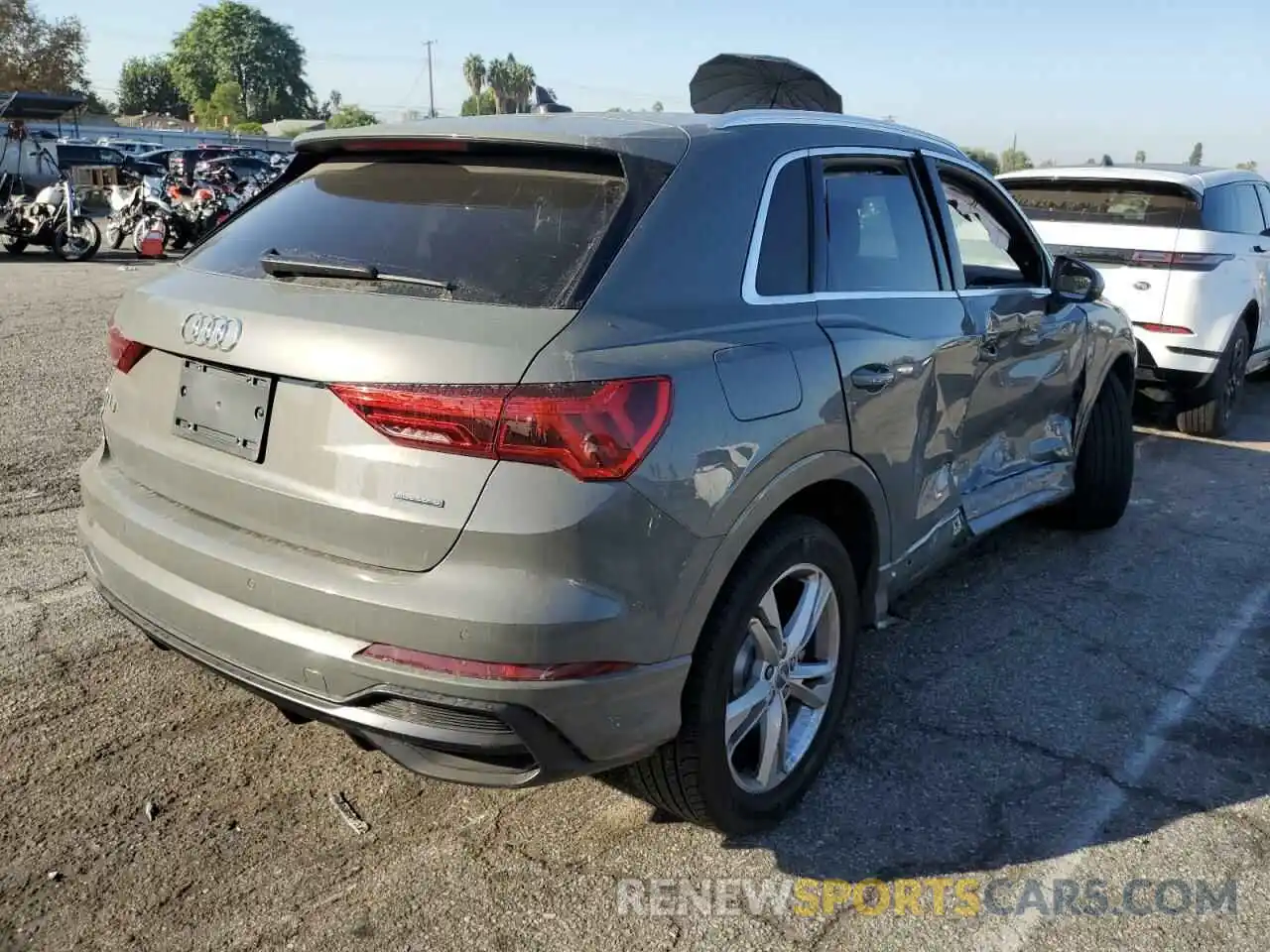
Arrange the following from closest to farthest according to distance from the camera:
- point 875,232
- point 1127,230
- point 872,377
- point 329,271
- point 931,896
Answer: point 329,271 < point 931,896 < point 872,377 < point 875,232 < point 1127,230

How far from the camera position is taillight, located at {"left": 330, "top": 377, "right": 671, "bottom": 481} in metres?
2.14

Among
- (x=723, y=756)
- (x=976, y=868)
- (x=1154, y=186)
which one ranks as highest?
(x=1154, y=186)

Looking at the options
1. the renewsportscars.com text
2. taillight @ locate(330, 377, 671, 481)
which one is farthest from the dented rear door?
taillight @ locate(330, 377, 671, 481)

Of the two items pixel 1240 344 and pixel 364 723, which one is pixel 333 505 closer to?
pixel 364 723

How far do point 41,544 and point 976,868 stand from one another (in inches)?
150

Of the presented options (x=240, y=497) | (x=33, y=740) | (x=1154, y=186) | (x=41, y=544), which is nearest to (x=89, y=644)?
(x=33, y=740)

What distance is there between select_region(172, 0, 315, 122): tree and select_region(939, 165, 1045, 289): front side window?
112 meters

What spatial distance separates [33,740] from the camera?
10.1 ft

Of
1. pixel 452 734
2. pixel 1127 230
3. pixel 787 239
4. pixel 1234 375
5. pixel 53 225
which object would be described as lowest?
pixel 1234 375

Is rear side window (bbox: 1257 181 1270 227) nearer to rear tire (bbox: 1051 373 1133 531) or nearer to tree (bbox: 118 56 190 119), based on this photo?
rear tire (bbox: 1051 373 1133 531)

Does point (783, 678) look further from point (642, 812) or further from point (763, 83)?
point (763, 83)

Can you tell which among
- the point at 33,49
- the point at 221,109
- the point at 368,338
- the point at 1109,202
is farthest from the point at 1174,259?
the point at 221,109

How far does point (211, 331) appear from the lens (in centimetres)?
250

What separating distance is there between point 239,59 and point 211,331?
Result: 12162 centimetres
